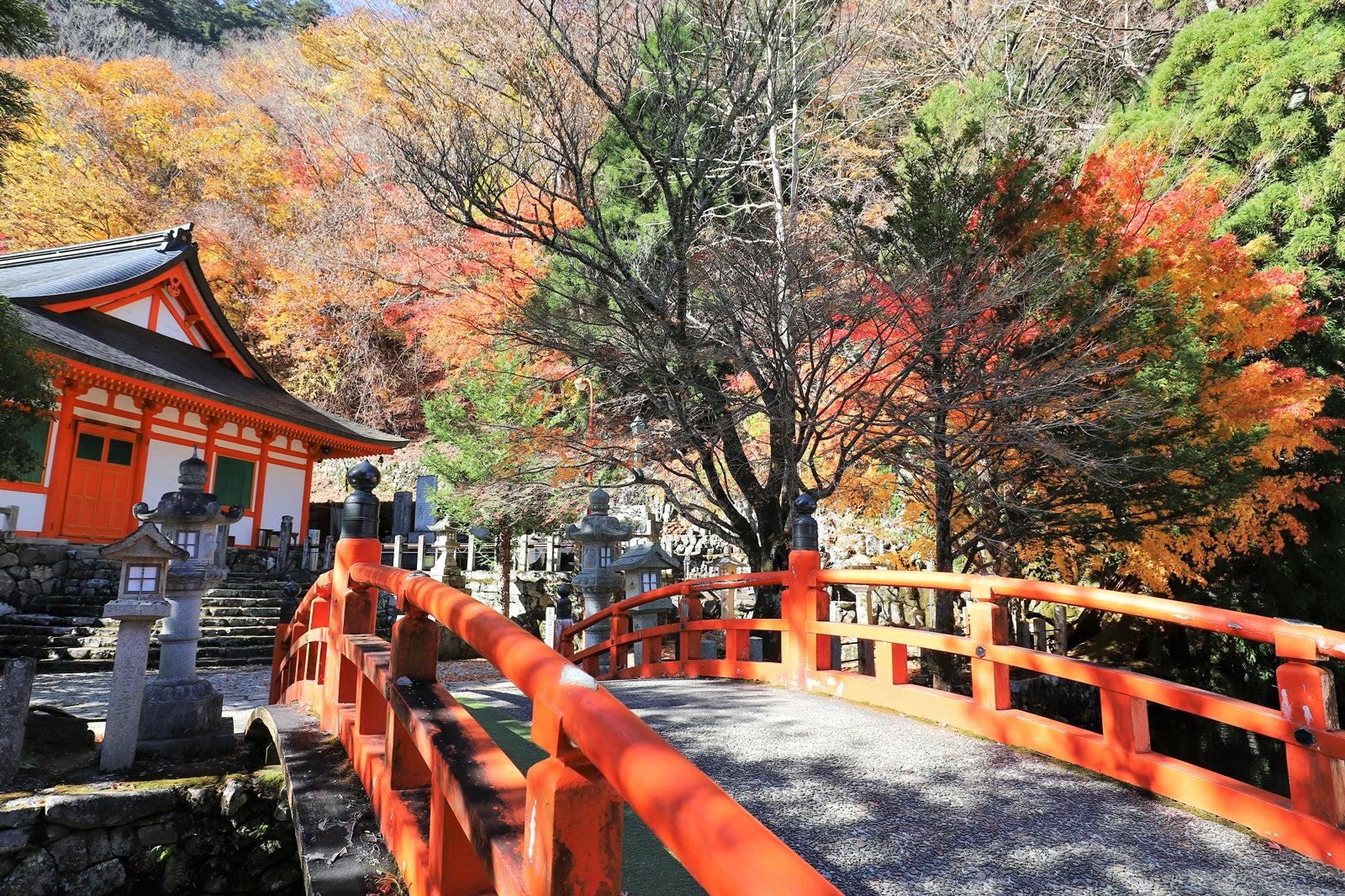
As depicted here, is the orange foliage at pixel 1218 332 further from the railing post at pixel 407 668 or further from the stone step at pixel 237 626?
the stone step at pixel 237 626

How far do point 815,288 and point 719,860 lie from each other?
21.1ft

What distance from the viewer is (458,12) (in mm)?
12070

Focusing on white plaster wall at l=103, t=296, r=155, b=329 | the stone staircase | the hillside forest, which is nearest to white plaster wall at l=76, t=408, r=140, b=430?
white plaster wall at l=103, t=296, r=155, b=329

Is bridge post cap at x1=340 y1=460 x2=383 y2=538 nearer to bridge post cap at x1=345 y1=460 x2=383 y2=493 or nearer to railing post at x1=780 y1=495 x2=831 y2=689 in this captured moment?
bridge post cap at x1=345 y1=460 x2=383 y2=493

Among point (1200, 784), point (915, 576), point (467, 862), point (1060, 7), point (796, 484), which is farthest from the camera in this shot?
point (1060, 7)

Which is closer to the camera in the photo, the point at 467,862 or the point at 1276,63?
the point at 467,862

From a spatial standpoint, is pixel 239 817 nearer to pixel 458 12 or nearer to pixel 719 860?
pixel 719 860

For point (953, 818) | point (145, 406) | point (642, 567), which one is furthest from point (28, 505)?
point (953, 818)

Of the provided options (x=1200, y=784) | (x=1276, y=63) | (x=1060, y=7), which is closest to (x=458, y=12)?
(x=1060, y=7)

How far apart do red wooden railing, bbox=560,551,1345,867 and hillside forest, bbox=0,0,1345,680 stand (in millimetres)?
2062

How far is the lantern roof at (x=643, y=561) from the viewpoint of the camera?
8.32 m

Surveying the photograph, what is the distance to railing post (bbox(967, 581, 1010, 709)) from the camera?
3938mm

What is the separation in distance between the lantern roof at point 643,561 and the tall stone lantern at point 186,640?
13.2ft

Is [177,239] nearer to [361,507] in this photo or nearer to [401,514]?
[401,514]
